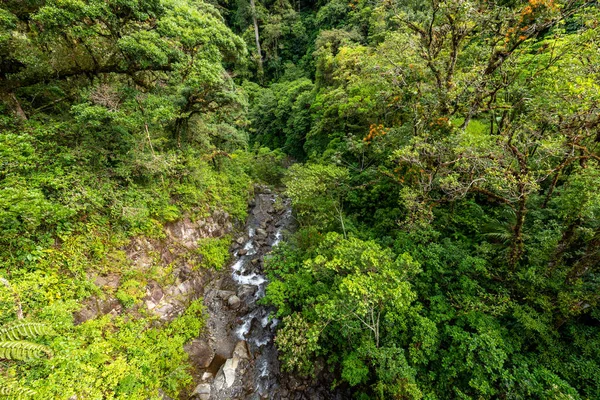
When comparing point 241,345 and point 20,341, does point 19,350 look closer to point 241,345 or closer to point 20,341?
point 20,341

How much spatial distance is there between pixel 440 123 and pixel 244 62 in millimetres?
9634

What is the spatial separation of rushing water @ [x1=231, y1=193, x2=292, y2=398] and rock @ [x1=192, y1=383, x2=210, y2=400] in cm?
153

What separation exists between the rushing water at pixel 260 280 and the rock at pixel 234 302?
1.24 ft

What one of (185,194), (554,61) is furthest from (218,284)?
(554,61)

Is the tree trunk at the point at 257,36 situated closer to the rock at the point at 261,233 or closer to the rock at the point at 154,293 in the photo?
the rock at the point at 261,233

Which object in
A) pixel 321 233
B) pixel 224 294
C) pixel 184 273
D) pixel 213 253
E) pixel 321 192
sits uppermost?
pixel 321 192

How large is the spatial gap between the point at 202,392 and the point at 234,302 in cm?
367

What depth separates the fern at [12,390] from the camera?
470 cm

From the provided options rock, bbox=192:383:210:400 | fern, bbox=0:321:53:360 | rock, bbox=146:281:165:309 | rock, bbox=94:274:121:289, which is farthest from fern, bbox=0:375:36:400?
rock, bbox=192:383:210:400

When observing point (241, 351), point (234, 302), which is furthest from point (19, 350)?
point (234, 302)

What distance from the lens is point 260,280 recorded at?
12.8m

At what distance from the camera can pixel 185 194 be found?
498 inches

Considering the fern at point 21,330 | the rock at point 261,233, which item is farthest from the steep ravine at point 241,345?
the fern at point 21,330

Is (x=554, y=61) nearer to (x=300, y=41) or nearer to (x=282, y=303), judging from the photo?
(x=282, y=303)
